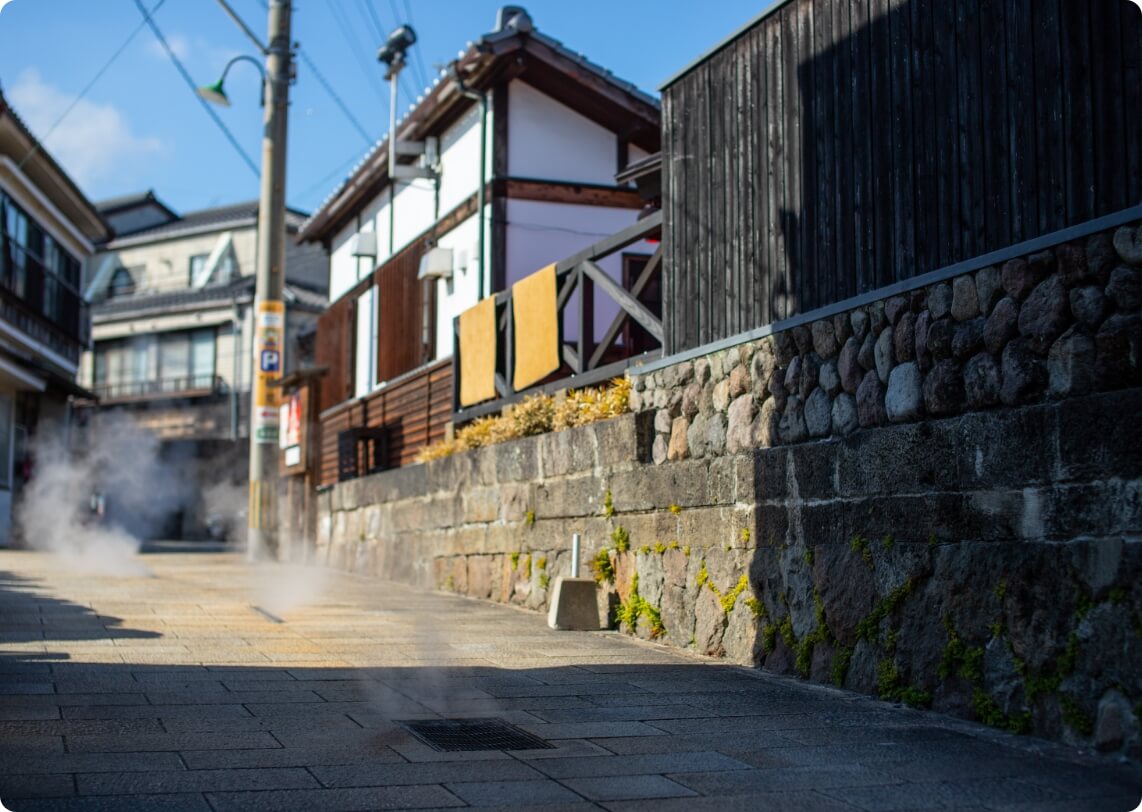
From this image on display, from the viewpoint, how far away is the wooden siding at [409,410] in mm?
16391

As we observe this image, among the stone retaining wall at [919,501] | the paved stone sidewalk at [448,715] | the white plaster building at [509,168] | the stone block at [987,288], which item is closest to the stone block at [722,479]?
the stone retaining wall at [919,501]

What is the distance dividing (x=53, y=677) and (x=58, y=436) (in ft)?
72.9

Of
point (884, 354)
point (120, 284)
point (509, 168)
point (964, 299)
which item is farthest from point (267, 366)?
point (120, 284)

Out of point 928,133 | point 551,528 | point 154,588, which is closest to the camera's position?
point 928,133

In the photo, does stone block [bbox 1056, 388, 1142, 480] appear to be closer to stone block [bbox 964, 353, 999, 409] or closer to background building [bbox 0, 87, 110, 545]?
stone block [bbox 964, 353, 999, 409]

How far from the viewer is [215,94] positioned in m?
18.5

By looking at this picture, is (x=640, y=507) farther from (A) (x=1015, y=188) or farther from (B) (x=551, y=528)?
(A) (x=1015, y=188)

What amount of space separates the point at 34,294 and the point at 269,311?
29.9 feet

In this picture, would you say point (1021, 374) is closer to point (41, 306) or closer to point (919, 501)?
point (919, 501)

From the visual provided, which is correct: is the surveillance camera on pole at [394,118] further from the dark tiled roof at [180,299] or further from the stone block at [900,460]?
the dark tiled roof at [180,299]

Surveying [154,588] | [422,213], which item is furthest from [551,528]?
[422,213]

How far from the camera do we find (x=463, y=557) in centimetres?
1260

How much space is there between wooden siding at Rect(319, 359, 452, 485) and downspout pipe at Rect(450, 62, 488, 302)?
1392mm

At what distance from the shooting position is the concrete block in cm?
930
